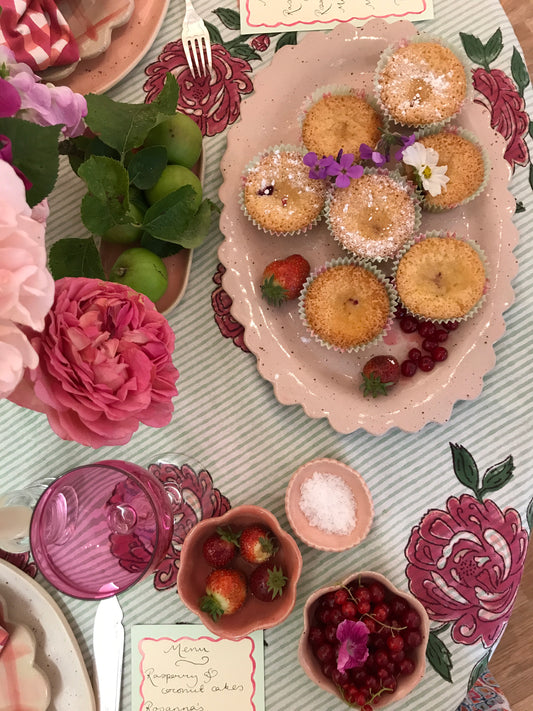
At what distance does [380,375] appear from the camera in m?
0.87

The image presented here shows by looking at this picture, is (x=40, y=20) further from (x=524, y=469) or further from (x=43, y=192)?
(x=524, y=469)

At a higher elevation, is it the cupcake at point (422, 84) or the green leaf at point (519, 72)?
the green leaf at point (519, 72)

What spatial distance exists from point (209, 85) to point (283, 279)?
0.37 metres

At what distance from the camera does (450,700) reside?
810 mm

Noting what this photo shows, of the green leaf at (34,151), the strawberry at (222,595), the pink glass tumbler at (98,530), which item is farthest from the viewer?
the strawberry at (222,595)

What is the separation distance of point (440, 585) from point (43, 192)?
0.75 meters

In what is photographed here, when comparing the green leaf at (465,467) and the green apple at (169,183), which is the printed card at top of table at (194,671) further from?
the green apple at (169,183)

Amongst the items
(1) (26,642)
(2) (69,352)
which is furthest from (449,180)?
(1) (26,642)

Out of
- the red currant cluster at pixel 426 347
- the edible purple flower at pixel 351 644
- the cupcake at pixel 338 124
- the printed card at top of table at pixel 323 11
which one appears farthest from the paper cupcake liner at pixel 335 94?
the edible purple flower at pixel 351 644

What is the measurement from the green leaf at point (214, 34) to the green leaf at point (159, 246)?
0.40 meters

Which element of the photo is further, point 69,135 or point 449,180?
point 449,180

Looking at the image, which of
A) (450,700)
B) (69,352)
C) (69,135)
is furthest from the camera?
(450,700)

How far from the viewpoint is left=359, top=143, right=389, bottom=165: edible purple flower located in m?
0.85

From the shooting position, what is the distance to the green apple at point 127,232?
768 mm
